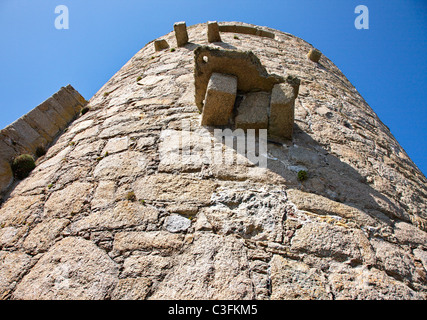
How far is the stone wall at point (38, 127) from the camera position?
261cm

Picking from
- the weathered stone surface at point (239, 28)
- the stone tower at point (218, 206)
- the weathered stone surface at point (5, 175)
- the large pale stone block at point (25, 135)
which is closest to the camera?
the stone tower at point (218, 206)

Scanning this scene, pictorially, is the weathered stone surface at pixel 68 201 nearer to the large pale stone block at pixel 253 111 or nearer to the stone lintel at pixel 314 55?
the large pale stone block at pixel 253 111

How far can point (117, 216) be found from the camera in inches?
64.7

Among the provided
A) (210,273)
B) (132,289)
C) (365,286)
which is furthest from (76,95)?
(365,286)

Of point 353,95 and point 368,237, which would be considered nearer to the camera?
point 368,237

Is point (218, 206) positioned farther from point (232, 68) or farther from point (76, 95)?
point (76, 95)

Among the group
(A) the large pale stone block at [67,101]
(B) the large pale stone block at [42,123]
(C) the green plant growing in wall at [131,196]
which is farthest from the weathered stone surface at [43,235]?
(A) the large pale stone block at [67,101]

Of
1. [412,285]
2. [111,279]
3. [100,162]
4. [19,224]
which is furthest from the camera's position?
[100,162]

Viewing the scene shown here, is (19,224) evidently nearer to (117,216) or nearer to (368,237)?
(117,216)

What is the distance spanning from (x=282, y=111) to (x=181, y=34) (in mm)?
2570

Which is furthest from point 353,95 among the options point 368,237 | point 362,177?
point 368,237

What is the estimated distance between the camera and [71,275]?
1.39 metres

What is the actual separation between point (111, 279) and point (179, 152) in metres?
0.96
